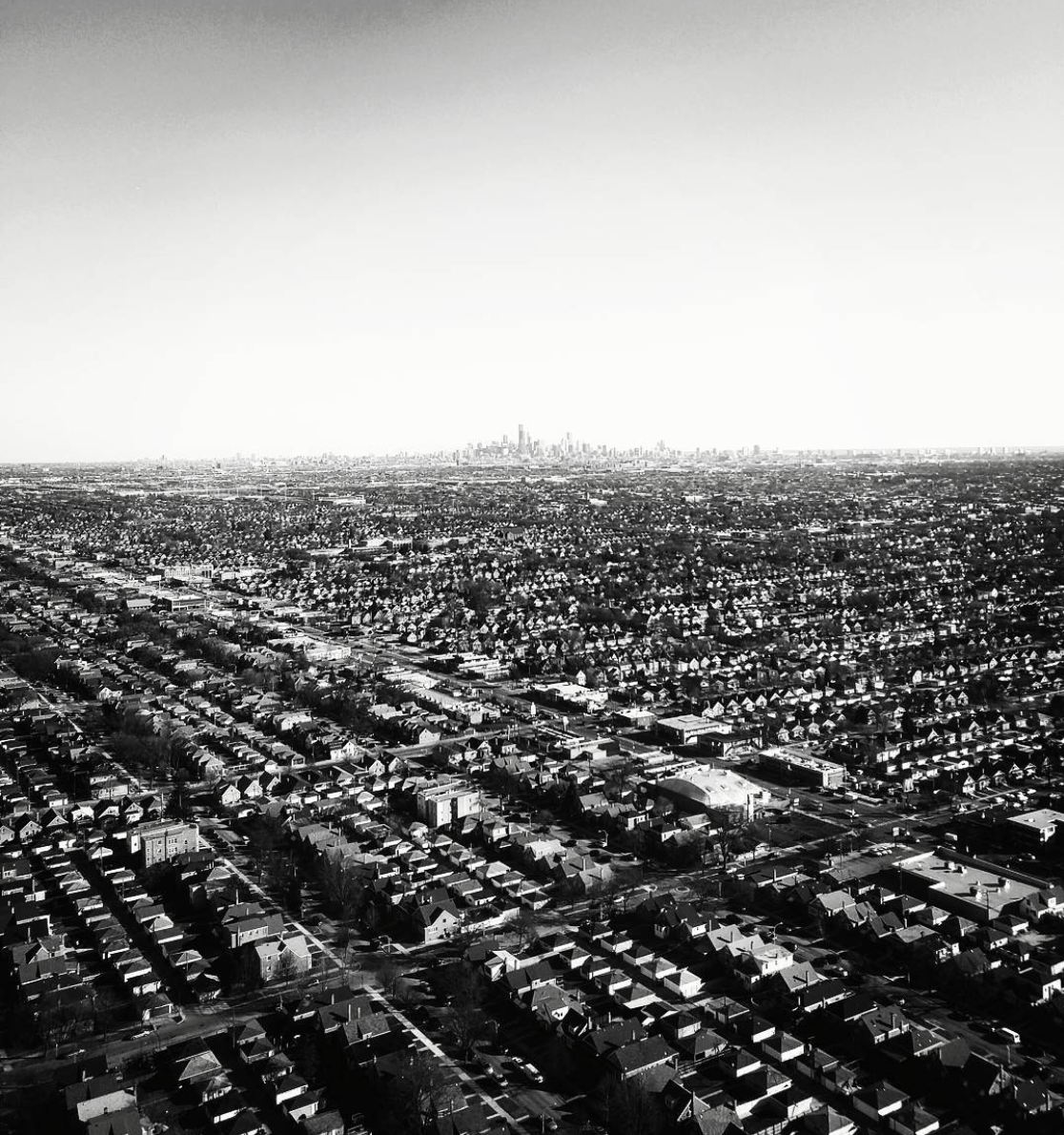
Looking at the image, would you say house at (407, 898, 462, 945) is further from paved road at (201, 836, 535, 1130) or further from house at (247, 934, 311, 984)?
house at (247, 934, 311, 984)

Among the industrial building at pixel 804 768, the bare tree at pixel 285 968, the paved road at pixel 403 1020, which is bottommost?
the industrial building at pixel 804 768

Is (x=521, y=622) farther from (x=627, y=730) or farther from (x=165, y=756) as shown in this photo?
(x=165, y=756)

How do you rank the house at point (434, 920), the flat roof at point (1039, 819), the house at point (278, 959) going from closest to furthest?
the house at point (278, 959) < the house at point (434, 920) < the flat roof at point (1039, 819)

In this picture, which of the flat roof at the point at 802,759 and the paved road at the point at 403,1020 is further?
the flat roof at the point at 802,759

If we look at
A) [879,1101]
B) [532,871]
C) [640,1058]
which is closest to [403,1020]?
[640,1058]

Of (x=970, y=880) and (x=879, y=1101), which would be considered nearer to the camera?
(x=879, y=1101)

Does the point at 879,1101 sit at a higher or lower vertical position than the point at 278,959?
lower

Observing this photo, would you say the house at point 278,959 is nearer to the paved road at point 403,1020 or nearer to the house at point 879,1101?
the paved road at point 403,1020

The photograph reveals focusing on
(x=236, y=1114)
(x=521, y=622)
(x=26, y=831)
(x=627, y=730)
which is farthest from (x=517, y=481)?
(x=236, y=1114)

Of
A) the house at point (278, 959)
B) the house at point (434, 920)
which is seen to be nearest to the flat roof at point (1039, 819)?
the house at point (434, 920)

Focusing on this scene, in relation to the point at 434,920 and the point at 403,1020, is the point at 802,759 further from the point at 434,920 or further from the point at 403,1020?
the point at 403,1020

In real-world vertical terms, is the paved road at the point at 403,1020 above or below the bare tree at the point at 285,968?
below
